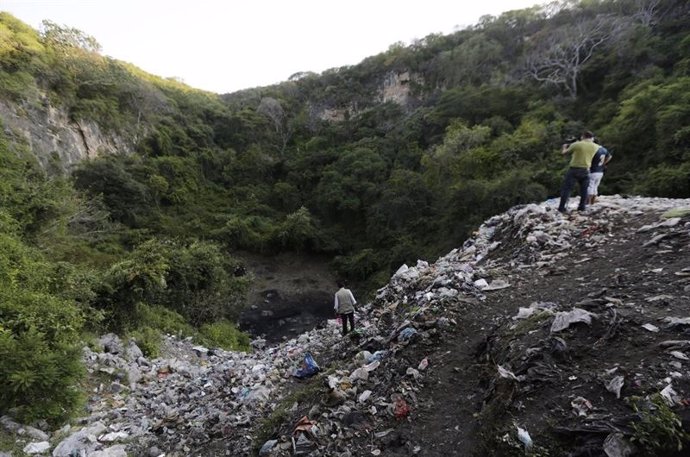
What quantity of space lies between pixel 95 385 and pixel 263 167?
103 ft

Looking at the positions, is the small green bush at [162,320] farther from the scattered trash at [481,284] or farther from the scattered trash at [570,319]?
the scattered trash at [570,319]

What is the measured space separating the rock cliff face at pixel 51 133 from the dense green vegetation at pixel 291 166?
567mm

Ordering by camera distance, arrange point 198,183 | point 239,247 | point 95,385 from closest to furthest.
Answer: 1. point 95,385
2. point 239,247
3. point 198,183

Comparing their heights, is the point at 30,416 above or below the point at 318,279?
above

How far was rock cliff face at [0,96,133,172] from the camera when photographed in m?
19.8

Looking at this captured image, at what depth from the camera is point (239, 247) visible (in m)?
27.4

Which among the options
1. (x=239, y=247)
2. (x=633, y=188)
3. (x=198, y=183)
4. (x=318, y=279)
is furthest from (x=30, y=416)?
(x=198, y=183)

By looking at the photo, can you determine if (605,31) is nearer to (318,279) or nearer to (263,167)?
(318,279)

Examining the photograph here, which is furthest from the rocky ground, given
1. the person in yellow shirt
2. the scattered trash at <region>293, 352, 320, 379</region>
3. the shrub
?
the person in yellow shirt

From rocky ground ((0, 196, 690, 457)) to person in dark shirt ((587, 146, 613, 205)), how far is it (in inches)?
13.8

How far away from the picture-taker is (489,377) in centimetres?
347

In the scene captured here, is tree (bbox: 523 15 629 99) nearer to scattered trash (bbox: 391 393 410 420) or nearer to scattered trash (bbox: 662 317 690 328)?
scattered trash (bbox: 662 317 690 328)

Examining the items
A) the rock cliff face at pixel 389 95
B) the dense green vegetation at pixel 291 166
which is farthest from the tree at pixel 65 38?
the rock cliff face at pixel 389 95

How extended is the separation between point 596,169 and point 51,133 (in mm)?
26869
